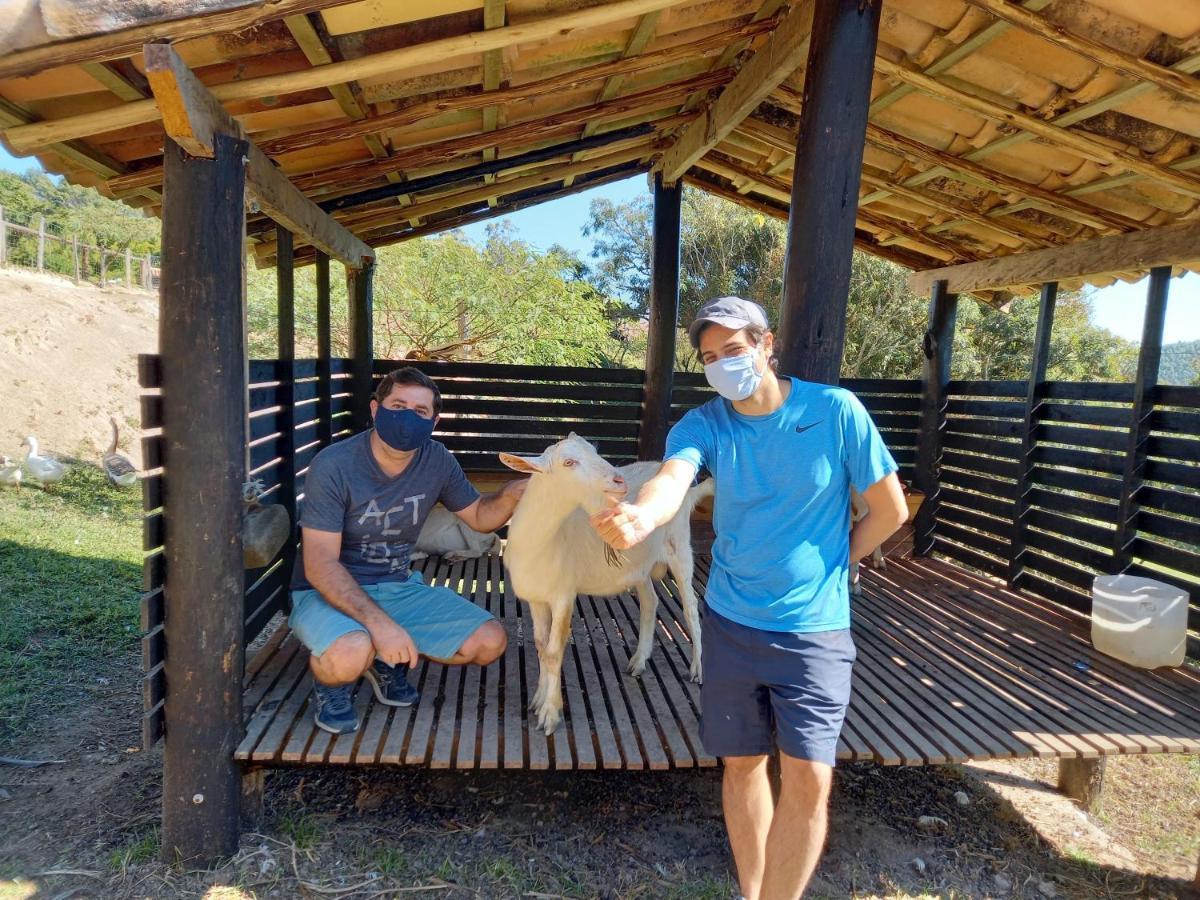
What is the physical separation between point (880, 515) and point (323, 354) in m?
4.98

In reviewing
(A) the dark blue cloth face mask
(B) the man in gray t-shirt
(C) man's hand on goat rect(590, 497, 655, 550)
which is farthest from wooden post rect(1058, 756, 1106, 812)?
(A) the dark blue cloth face mask

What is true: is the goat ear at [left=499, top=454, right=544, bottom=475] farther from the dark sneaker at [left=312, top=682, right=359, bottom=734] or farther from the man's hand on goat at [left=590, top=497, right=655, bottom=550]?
the dark sneaker at [left=312, top=682, right=359, bottom=734]

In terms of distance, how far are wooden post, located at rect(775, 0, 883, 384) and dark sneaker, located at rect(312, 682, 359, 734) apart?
2828 millimetres

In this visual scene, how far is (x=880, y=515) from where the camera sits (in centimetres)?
264

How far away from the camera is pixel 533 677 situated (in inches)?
171

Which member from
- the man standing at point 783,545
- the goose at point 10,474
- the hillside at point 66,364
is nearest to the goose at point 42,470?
the goose at point 10,474

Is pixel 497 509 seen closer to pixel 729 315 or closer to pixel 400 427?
pixel 400 427

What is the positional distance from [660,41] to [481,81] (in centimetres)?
120

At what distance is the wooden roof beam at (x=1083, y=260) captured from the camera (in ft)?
17.4

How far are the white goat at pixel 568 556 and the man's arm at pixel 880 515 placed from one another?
0.91 m

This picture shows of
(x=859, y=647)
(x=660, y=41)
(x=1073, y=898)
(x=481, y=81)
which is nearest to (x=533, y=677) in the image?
(x=859, y=647)

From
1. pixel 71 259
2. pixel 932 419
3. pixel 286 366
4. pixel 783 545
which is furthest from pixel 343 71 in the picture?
pixel 71 259

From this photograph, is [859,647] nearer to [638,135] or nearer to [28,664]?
[638,135]

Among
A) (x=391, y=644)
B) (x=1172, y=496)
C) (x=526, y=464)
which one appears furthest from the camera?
(x=1172, y=496)
